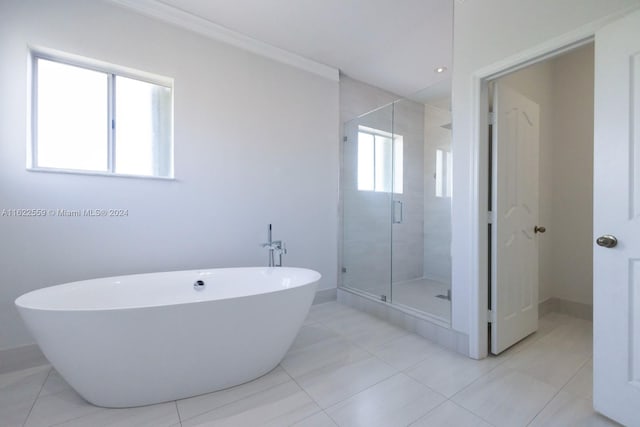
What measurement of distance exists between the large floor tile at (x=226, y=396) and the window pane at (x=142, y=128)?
170 cm

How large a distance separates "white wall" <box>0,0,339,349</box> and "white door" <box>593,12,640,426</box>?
219 cm

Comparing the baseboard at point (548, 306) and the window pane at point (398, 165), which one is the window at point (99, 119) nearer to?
the window pane at point (398, 165)

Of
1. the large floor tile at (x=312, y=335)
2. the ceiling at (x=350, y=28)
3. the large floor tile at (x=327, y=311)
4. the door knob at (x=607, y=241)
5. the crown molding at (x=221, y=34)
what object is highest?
the ceiling at (x=350, y=28)

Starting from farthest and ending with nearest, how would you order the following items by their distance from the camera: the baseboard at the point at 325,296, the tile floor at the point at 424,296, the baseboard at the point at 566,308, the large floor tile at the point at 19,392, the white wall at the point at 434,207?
the baseboard at the point at 325,296 → the white wall at the point at 434,207 → the baseboard at the point at 566,308 → the tile floor at the point at 424,296 → the large floor tile at the point at 19,392

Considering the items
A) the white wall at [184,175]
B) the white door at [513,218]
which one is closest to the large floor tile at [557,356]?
the white door at [513,218]

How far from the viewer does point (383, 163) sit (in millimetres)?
3119

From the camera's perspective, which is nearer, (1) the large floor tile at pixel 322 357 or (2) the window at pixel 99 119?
(1) the large floor tile at pixel 322 357

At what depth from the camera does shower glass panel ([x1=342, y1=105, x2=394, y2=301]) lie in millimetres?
3086

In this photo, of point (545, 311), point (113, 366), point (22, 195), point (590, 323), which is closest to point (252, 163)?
point (22, 195)

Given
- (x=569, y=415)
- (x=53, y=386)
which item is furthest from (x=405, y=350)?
(x=53, y=386)

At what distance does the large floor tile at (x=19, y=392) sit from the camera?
1.29m

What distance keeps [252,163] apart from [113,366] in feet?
5.98

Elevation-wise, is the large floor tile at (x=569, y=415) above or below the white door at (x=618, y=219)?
below

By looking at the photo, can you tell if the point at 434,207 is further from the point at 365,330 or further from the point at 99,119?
the point at 99,119
